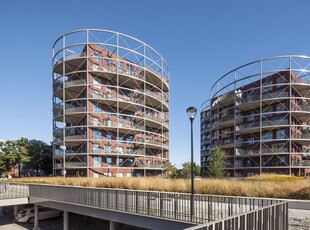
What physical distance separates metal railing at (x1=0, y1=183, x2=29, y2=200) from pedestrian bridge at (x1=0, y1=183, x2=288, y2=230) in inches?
204

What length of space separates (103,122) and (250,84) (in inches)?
1157

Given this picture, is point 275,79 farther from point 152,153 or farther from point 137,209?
point 137,209

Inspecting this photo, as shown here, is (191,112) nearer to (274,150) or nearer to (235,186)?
(235,186)

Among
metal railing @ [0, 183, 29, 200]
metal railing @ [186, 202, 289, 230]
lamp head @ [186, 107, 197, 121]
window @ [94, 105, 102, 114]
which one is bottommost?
metal railing @ [0, 183, 29, 200]

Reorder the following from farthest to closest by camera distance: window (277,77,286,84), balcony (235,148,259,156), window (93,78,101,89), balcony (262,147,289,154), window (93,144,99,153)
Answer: balcony (235,148,259,156) → window (93,78,101,89) → window (277,77,286,84) → window (93,144,99,153) → balcony (262,147,289,154)

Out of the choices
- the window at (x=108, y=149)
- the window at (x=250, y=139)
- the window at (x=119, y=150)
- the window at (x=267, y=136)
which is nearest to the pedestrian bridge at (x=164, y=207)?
the window at (x=108, y=149)

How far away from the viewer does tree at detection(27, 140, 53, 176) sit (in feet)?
185

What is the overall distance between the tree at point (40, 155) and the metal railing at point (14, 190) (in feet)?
118

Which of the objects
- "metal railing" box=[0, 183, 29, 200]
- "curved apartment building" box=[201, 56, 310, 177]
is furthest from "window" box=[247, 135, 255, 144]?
"metal railing" box=[0, 183, 29, 200]

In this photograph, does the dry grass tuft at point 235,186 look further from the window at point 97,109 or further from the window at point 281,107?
the window at point 281,107

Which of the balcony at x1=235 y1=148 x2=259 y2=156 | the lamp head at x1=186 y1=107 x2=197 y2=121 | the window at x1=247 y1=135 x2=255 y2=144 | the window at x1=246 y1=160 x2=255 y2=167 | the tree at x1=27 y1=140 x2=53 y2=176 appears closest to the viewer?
the lamp head at x1=186 y1=107 x2=197 y2=121

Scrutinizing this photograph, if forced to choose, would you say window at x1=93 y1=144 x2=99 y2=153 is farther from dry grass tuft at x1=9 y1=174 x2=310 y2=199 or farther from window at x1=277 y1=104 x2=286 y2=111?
window at x1=277 y1=104 x2=286 y2=111

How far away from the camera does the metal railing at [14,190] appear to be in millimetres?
20800

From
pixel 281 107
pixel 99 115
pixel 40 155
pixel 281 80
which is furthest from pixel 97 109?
pixel 281 80
